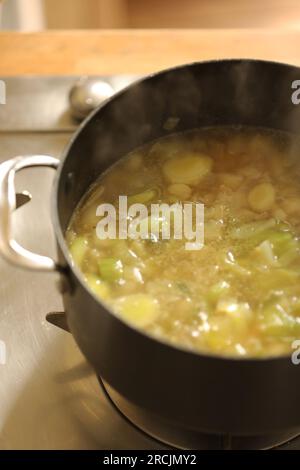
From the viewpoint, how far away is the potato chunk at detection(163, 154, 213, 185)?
124 centimetres

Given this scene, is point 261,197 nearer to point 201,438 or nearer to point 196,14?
point 201,438

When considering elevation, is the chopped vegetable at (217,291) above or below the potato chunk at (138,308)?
above

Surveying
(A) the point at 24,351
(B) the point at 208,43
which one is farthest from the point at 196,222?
(B) the point at 208,43

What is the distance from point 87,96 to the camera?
1454 millimetres

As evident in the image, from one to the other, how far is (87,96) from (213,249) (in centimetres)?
54

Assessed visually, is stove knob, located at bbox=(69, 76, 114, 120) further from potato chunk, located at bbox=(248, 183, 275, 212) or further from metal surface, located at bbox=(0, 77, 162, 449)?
potato chunk, located at bbox=(248, 183, 275, 212)

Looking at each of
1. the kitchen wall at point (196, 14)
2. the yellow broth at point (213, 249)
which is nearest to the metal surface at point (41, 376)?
the yellow broth at point (213, 249)

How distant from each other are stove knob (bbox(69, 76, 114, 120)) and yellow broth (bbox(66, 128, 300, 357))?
0.78ft

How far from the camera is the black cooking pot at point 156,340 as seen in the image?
2.54 feet

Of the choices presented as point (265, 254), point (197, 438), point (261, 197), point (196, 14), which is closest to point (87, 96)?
point (261, 197)

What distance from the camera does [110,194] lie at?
48.0 inches

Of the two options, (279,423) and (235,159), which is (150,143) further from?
(279,423)

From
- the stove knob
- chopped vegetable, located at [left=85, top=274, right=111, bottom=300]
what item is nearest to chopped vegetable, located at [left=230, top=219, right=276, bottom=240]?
chopped vegetable, located at [left=85, top=274, right=111, bottom=300]

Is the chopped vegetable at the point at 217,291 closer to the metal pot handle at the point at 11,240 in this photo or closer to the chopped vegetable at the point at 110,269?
the chopped vegetable at the point at 110,269
